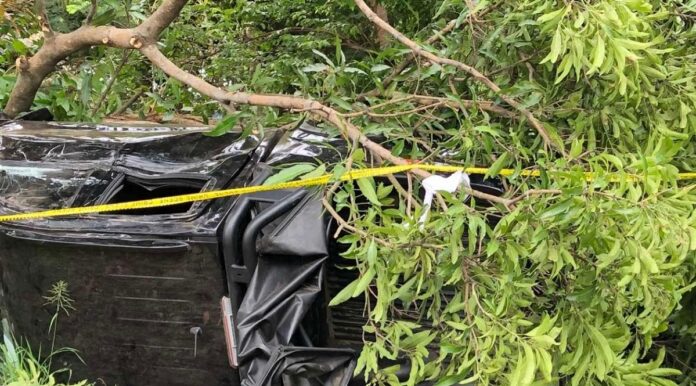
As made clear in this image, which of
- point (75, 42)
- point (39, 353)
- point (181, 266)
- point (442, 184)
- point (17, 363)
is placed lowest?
point (39, 353)

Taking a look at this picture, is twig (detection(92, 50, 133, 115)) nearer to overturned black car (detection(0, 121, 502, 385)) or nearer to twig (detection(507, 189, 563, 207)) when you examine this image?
overturned black car (detection(0, 121, 502, 385))

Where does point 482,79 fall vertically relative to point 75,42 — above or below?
below

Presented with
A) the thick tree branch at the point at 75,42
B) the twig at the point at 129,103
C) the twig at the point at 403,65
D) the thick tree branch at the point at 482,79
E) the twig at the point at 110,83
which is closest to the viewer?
the thick tree branch at the point at 482,79

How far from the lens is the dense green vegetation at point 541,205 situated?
165 centimetres

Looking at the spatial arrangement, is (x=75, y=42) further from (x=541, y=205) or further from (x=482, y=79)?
(x=541, y=205)

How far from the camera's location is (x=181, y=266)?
7.56 feet

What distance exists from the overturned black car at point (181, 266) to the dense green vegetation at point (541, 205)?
164mm

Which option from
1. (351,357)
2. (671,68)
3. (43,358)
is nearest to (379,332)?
(351,357)

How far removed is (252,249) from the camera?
7.13 feet

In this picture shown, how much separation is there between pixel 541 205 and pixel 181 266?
123 cm

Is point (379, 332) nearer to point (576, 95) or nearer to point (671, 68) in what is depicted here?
point (576, 95)

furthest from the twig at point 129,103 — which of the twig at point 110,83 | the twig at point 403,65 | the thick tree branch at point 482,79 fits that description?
the thick tree branch at point 482,79

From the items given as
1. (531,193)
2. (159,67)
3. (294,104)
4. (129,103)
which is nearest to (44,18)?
(159,67)

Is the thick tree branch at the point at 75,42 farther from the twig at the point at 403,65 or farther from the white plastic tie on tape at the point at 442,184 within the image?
the white plastic tie on tape at the point at 442,184
